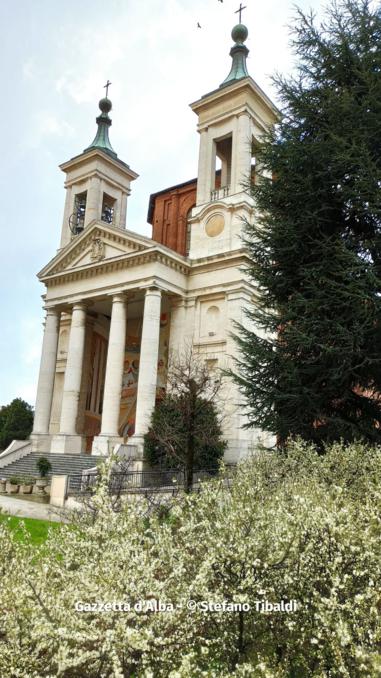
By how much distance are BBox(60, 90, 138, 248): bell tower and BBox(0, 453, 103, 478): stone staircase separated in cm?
1536

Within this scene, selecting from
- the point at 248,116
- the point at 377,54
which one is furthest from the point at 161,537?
the point at 248,116

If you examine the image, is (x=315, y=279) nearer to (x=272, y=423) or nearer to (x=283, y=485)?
(x=272, y=423)

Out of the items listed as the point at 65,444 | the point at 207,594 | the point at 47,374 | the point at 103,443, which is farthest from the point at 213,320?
the point at 207,594

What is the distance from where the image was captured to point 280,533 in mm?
4066

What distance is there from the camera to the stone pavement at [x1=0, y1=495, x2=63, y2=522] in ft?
Result: 47.6

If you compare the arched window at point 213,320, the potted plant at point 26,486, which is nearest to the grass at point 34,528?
the potted plant at point 26,486

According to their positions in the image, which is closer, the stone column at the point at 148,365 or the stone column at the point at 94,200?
the stone column at the point at 148,365

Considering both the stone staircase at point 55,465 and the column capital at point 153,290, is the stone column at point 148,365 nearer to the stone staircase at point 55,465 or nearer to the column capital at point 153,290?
the column capital at point 153,290

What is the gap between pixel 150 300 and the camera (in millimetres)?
24453

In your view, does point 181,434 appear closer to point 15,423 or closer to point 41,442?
point 41,442

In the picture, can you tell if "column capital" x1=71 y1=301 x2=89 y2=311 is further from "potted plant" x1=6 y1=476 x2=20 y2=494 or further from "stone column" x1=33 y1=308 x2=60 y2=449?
"potted plant" x1=6 y1=476 x2=20 y2=494

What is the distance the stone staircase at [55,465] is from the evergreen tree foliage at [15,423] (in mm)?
7658

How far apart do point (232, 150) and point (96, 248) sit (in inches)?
354

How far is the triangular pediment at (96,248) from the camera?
25703mm
